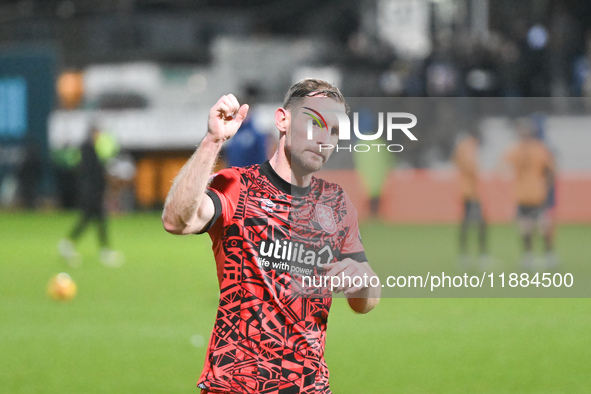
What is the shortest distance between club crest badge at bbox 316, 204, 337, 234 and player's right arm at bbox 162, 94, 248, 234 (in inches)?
21.4

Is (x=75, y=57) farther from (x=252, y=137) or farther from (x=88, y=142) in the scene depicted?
(x=252, y=137)

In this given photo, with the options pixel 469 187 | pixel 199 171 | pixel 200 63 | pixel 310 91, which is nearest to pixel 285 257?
pixel 199 171

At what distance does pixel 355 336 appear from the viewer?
10.4m

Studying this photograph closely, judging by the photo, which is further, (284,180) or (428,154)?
(428,154)

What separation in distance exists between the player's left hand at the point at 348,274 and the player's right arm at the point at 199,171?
0.60m

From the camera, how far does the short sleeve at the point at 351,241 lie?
4.03 meters

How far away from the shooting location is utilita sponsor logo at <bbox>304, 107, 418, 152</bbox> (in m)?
3.76

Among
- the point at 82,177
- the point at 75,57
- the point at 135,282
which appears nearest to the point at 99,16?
the point at 75,57

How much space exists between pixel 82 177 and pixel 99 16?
29514 millimetres

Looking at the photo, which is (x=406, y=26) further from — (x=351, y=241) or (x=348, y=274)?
(x=348, y=274)

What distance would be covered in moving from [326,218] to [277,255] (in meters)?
0.28

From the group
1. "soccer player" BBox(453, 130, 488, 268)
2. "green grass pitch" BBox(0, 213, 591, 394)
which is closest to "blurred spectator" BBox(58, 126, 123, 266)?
"green grass pitch" BBox(0, 213, 591, 394)

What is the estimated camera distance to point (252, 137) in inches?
422

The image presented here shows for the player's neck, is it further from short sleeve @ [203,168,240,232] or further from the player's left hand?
the player's left hand
